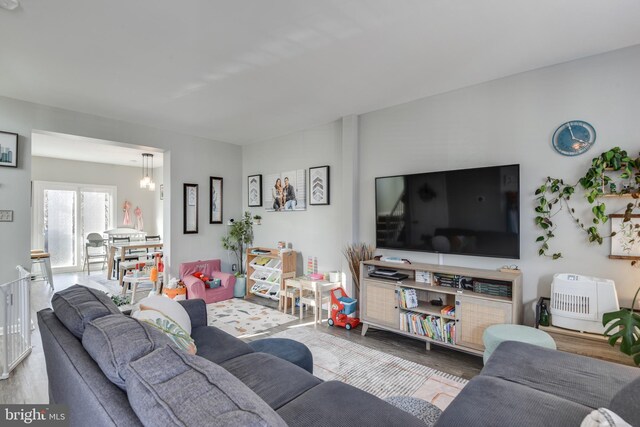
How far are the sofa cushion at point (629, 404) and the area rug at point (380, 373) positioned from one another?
3.86ft

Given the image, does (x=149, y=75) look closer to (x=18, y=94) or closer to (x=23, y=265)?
(x=18, y=94)

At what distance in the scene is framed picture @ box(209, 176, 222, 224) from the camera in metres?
5.08

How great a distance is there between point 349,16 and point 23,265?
166 inches

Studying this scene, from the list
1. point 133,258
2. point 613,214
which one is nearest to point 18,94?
point 133,258

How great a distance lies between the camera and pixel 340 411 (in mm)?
1271

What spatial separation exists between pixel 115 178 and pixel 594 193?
8.82 metres

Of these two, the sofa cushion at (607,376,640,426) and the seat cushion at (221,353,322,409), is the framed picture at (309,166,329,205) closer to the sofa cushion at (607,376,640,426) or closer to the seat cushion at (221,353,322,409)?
the seat cushion at (221,353,322,409)

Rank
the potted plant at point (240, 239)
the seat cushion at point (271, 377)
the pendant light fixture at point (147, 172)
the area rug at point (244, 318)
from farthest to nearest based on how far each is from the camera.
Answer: the pendant light fixture at point (147, 172), the potted plant at point (240, 239), the area rug at point (244, 318), the seat cushion at point (271, 377)

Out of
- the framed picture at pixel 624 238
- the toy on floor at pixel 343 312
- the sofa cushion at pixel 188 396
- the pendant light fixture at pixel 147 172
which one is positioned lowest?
the toy on floor at pixel 343 312

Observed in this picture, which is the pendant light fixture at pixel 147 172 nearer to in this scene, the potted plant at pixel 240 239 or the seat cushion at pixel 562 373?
the potted plant at pixel 240 239

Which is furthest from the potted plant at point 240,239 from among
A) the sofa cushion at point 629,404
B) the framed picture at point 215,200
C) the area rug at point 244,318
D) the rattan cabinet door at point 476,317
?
the sofa cushion at point 629,404

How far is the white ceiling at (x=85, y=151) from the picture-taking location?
5.13m

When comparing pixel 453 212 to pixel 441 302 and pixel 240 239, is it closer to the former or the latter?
pixel 441 302

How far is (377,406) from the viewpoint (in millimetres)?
1320
